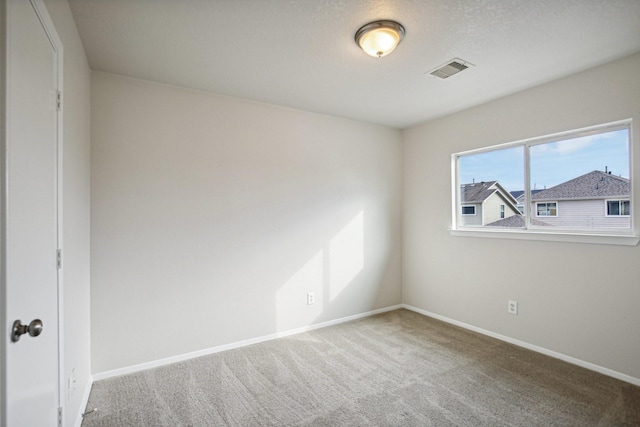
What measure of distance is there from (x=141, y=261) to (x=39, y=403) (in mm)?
1503

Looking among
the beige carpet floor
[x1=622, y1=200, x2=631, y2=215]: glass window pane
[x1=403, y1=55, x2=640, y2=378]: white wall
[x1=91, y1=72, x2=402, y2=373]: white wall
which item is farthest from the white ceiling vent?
the beige carpet floor

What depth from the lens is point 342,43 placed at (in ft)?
7.30

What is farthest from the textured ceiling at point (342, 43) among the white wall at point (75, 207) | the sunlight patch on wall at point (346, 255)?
the sunlight patch on wall at point (346, 255)

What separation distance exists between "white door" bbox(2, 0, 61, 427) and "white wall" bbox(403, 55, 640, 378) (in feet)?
12.0

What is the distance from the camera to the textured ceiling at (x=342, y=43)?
6.09ft

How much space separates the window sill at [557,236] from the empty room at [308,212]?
15mm

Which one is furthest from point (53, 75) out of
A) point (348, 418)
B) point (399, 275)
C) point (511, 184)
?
point (399, 275)

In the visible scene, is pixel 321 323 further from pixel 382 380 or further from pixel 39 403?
pixel 39 403

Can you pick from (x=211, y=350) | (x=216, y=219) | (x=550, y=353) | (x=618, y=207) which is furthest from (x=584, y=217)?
(x=211, y=350)

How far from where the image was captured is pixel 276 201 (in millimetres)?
3387

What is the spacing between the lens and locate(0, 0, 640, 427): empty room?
1.67 meters

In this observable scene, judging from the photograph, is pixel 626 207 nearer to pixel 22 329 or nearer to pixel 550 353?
pixel 550 353

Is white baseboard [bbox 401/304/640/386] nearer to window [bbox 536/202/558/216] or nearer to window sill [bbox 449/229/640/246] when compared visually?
window sill [bbox 449/229/640/246]

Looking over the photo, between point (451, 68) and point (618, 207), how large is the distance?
1.78 m
